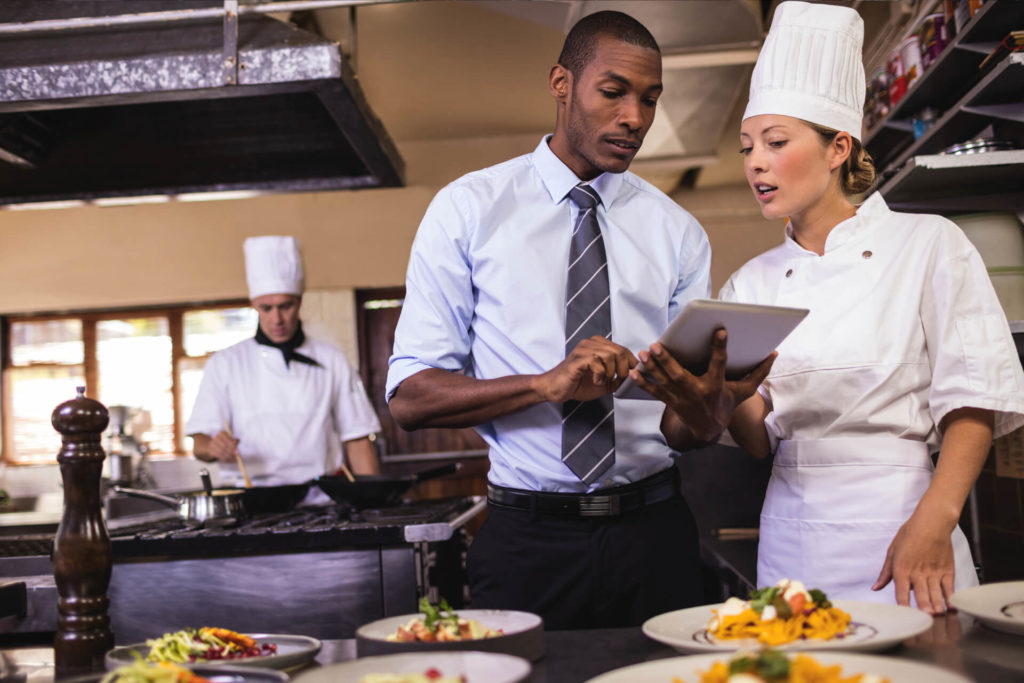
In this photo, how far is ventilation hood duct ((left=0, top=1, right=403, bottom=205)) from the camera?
244 centimetres

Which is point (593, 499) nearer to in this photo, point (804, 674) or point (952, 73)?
point (804, 674)

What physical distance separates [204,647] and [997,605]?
928mm

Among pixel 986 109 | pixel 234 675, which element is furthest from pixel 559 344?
pixel 986 109

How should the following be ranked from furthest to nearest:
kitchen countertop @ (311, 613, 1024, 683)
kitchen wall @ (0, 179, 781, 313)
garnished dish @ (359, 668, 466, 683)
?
1. kitchen wall @ (0, 179, 781, 313)
2. kitchen countertop @ (311, 613, 1024, 683)
3. garnished dish @ (359, 668, 466, 683)

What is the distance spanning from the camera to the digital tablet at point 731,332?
1086mm

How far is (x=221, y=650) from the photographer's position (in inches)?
42.9

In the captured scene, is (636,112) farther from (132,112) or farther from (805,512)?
(132,112)

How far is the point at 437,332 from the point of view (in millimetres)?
1603

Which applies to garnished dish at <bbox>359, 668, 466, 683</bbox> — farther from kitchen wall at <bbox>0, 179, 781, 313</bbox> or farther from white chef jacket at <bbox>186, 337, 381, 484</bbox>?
kitchen wall at <bbox>0, 179, 781, 313</bbox>

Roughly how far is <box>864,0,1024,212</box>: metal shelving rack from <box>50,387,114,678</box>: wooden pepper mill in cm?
201

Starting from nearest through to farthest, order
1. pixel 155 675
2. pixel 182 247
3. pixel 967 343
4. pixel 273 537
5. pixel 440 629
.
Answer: pixel 155 675
pixel 440 629
pixel 967 343
pixel 273 537
pixel 182 247

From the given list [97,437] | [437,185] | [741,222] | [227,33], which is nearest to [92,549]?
[97,437]

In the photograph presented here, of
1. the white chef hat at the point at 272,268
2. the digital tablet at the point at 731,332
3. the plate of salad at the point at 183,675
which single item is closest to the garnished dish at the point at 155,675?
the plate of salad at the point at 183,675

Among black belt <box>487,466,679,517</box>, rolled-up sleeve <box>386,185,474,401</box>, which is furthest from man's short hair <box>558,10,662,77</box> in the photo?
black belt <box>487,466,679,517</box>
